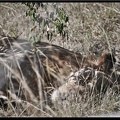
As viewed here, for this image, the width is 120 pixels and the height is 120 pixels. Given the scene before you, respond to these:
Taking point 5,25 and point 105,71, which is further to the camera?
point 5,25

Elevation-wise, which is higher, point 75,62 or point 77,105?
point 75,62

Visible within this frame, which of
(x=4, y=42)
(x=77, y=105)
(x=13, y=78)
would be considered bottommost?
(x=77, y=105)

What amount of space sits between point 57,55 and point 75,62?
13cm

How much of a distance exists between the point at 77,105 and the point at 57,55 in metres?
0.43

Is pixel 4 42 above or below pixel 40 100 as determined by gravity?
above

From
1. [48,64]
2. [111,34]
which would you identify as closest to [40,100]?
[48,64]

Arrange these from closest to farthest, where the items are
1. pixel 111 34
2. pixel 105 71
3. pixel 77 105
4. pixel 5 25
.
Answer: pixel 77 105, pixel 105 71, pixel 111 34, pixel 5 25

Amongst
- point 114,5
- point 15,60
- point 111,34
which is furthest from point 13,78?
point 114,5

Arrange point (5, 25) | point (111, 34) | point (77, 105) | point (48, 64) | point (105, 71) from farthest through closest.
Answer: point (5, 25), point (111, 34), point (105, 71), point (48, 64), point (77, 105)

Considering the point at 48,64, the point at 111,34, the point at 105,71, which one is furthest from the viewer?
the point at 111,34

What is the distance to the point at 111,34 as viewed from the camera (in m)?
4.16

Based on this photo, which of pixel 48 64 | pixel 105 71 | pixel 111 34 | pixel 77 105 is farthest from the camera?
pixel 111 34

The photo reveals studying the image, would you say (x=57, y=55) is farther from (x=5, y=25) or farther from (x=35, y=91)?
(x=5, y=25)

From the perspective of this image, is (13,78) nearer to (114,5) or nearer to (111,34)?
(111,34)
